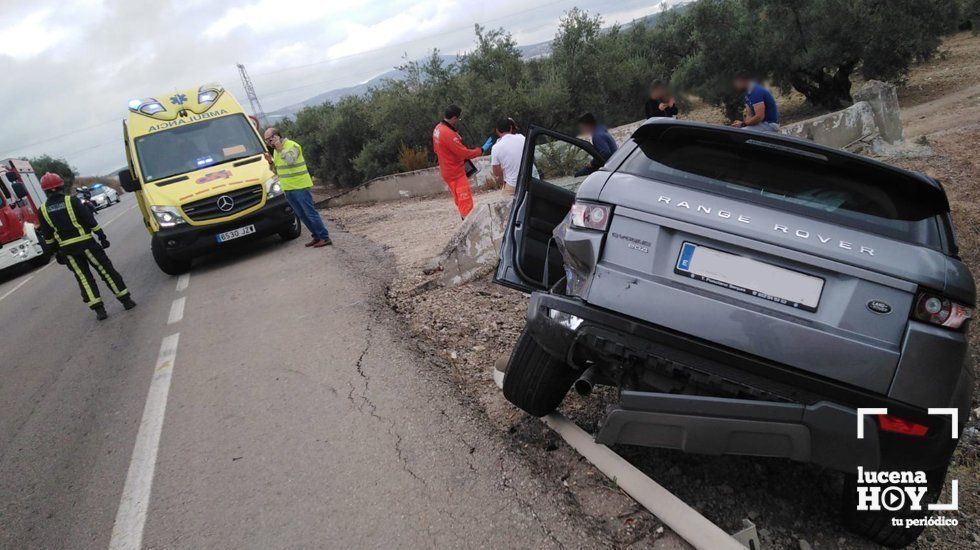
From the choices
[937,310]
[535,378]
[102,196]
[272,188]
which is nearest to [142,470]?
[535,378]

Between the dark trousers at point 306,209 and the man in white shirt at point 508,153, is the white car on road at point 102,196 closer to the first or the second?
the dark trousers at point 306,209

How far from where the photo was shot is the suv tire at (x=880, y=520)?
2.57 metres

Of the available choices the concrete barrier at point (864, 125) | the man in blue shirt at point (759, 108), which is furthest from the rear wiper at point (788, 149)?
the concrete barrier at point (864, 125)

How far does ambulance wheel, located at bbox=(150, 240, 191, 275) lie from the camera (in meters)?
8.74

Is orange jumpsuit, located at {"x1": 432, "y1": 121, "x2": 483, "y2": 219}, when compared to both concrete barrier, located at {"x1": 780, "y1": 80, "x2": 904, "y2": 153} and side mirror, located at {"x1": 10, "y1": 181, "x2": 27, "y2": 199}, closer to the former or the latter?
concrete barrier, located at {"x1": 780, "y1": 80, "x2": 904, "y2": 153}

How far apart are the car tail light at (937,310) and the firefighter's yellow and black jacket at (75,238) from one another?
8.06m

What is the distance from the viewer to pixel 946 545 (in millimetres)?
2742

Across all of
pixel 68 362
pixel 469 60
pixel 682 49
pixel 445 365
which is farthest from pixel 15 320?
pixel 682 49

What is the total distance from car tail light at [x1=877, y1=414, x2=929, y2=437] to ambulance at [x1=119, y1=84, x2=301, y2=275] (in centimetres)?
839

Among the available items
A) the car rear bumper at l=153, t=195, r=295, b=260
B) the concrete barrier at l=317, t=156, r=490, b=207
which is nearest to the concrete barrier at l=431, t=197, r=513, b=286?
the car rear bumper at l=153, t=195, r=295, b=260

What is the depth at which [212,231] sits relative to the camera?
8.73 metres

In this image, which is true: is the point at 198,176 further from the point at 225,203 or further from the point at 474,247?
the point at 474,247

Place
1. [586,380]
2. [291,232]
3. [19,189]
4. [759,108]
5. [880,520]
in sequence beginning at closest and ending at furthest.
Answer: [880,520]
[586,380]
[759,108]
[291,232]
[19,189]

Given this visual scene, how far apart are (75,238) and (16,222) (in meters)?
9.55
